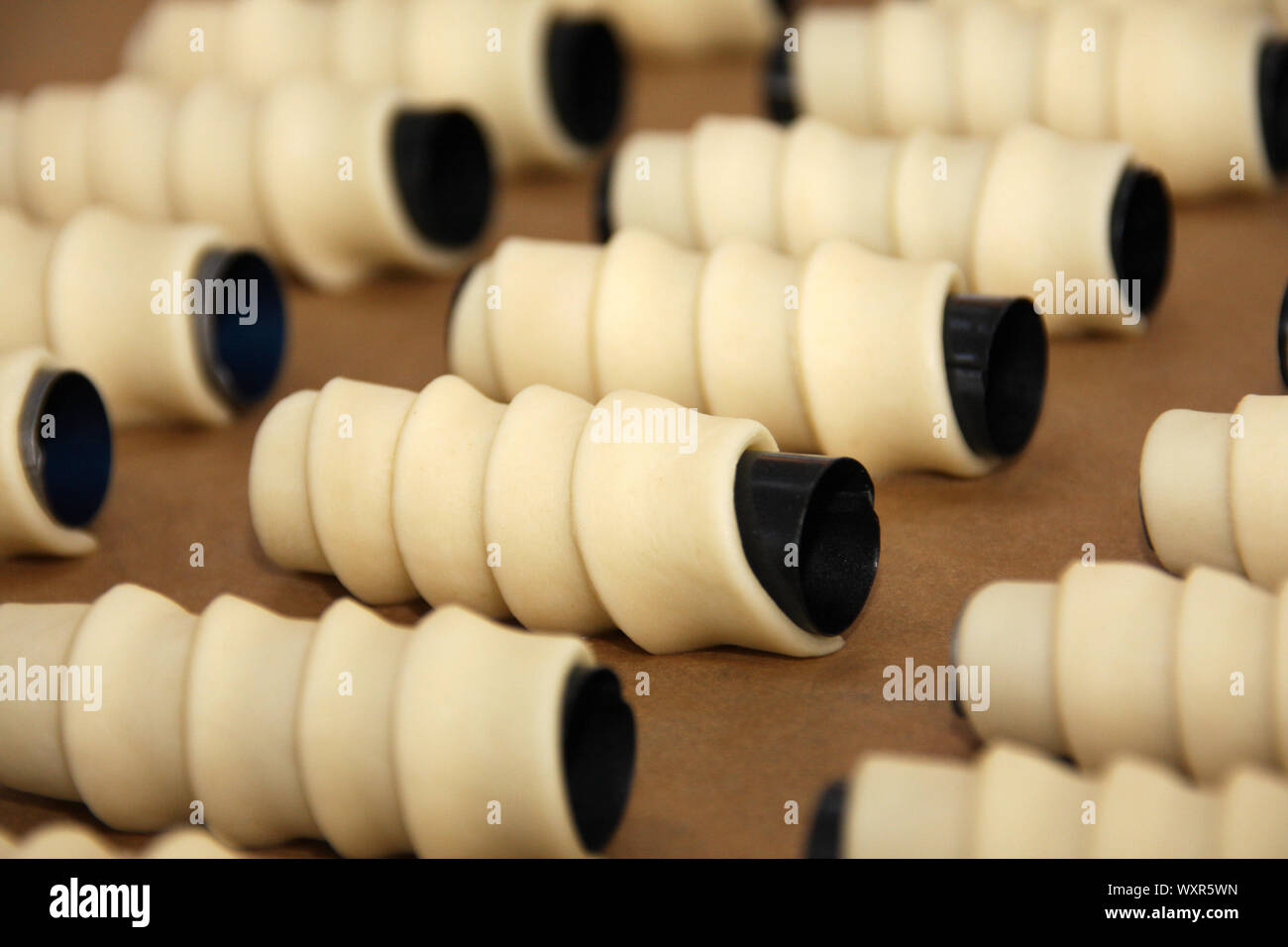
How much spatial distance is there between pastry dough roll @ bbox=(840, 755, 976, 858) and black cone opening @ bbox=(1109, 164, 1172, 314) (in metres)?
1.16

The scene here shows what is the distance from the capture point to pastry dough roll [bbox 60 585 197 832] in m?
1.53

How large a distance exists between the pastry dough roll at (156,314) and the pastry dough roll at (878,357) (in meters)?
0.92

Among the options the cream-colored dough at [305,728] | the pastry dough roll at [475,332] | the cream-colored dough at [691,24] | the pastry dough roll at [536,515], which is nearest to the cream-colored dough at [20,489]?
the cream-colored dough at [305,728]

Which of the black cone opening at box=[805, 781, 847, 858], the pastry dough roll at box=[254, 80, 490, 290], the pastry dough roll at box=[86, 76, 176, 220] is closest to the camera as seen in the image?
the black cone opening at box=[805, 781, 847, 858]

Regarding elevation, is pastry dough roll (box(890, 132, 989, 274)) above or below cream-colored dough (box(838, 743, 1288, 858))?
above

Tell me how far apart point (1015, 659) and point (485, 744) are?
0.52 metres

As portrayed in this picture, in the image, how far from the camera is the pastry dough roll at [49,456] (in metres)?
1.95

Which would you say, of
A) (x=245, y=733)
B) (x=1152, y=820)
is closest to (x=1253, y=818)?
(x=1152, y=820)

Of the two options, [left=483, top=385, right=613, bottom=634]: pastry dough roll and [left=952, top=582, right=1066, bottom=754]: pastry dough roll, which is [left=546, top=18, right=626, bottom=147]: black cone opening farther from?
[left=952, top=582, right=1066, bottom=754]: pastry dough roll

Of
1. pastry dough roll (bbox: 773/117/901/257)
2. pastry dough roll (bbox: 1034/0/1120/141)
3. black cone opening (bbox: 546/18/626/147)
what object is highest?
black cone opening (bbox: 546/18/626/147)

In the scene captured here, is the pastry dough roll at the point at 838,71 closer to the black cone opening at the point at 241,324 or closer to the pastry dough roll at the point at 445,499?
the black cone opening at the point at 241,324

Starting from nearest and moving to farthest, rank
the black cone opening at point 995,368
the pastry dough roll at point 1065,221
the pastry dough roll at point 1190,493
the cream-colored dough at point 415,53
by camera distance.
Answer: the pastry dough roll at point 1190,493, the black cone opening at point 995,368, the pastry dough roll at point 1065,221, the cream-colored dough at point 415,53

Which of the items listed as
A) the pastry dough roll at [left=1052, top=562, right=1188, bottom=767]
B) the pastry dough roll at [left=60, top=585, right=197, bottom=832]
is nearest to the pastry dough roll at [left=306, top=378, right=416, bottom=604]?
the pastry dough roll at [left=60, top=585, right=197, bottom=832]
